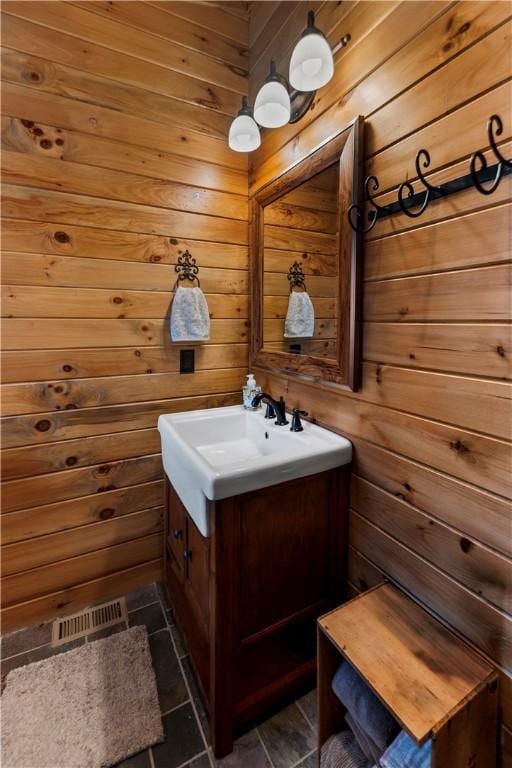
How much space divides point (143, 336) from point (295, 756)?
1.59 metres

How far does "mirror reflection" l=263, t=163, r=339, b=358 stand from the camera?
48.8 inches

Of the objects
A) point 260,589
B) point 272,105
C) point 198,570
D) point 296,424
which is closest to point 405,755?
point 260,589

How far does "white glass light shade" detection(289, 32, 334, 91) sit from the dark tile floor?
6.79 feet

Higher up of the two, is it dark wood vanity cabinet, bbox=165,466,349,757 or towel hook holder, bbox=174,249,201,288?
towel hook holder, bbox=174,249,201,288

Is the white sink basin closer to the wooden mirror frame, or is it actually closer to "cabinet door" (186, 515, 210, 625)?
"cabinet door" (186, 515, 210, 625)

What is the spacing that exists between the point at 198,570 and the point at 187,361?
92cm

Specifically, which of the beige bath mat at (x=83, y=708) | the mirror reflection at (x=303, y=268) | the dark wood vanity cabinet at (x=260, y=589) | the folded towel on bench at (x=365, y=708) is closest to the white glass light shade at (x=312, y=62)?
the mirror reflection at (x=303, y=268)

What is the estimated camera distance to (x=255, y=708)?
1120 millimetres

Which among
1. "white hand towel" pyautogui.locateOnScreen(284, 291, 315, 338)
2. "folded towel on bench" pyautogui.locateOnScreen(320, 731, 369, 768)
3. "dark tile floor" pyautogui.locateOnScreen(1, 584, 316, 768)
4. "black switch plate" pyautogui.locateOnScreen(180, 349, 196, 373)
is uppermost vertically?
"white hand towel" pyautogui.locateOnScreen(284, 291, 315, 338)

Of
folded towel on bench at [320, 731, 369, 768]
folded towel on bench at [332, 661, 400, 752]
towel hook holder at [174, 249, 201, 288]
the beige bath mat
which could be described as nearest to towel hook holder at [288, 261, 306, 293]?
towel hook holder at [174, 249, 201, 288]

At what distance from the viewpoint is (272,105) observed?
1.26m

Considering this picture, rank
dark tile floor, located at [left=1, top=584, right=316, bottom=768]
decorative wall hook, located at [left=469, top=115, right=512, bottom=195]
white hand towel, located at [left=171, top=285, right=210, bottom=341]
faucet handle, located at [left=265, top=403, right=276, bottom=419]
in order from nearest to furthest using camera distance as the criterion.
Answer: decorative wall hook, located at [left=469, top=115, right=512, bottom=195], dark tile floor, located at [left=1, top=584, right=316, bottom=768], faucet handle, located at [left=265, top=403, right=276, bottom=419], white hand towel, located at [left=171, top=285, right=210, bottom=341]

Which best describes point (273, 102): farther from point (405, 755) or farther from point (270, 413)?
point (405, 755)

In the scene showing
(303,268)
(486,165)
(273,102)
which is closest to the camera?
(486,165)
